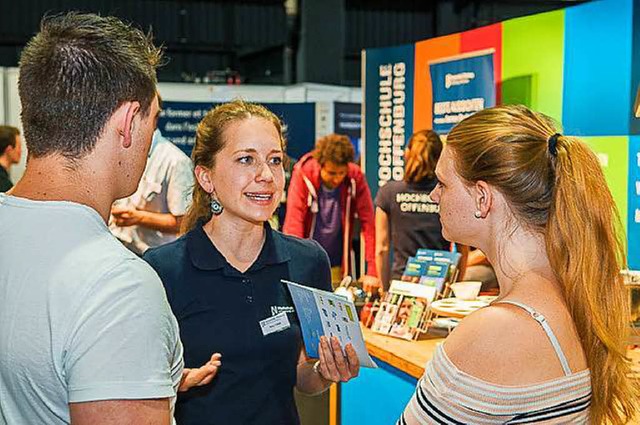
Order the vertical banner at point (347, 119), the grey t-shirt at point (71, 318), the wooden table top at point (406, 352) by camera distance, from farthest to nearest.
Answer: the vertical banner at point (347, 119) → the wooden table top at point (406, 352) → the grey t-shirt at point (71, 318)

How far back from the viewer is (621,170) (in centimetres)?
407

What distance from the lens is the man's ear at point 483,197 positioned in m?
1.53

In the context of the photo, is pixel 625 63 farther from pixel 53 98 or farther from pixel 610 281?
pixel 53 98

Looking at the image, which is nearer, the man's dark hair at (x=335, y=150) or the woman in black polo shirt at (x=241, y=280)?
the woman in black polo shirt at (x=241, y=280)

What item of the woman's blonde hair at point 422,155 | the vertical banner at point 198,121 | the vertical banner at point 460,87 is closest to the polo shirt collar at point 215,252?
the woman's blonde hair at point 422,155

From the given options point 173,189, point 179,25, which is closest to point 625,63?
point 173,189

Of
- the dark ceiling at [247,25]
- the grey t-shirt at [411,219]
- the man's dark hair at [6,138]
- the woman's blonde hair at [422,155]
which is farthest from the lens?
the dark ceiling at [247,25]

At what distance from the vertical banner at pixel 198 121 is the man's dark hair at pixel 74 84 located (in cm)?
618

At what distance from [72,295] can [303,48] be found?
1351cm

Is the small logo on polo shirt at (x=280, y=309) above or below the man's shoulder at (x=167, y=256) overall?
below

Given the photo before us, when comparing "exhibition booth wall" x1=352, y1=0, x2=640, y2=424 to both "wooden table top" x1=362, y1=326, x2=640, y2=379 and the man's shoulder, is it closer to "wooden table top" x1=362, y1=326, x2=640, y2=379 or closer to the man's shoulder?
"wooden table top" x1=362, y1=326, x2=640, y2=379

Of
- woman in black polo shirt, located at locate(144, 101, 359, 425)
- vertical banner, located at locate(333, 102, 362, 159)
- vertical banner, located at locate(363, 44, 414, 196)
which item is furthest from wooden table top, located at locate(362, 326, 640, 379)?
vertical banner, located at locate(333, 102, 362, 159)

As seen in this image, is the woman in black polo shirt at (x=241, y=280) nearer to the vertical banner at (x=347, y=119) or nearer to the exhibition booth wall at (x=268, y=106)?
the exhibition booth wall at (x=268, y=106)

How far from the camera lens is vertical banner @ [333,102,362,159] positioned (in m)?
8.92
